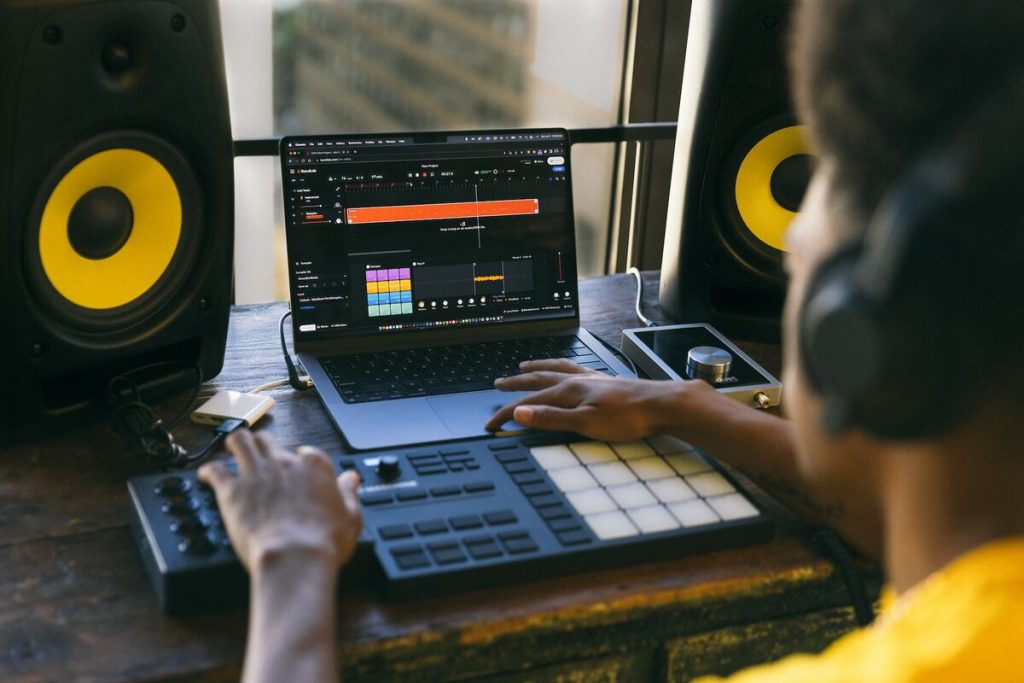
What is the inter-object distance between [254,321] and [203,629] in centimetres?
63

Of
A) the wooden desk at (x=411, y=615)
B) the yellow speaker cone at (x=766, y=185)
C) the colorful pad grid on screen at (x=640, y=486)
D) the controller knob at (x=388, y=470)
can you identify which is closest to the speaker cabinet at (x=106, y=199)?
the wooden desk at (x=411, y=615)

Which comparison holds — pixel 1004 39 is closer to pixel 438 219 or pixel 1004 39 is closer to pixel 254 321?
pixel 438 219

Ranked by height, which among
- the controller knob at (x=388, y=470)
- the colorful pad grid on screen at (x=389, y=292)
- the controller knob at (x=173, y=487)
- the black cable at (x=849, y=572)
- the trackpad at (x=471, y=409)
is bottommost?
the black cable at (x=849, y=572)

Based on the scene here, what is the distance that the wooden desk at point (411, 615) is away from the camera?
2.60ft

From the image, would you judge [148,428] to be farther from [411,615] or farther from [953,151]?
[953,151]

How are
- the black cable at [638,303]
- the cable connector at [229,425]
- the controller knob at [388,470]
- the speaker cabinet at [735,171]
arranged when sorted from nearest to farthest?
the controller knob at [388,470], the cable connector at [229,425], the speaker cabinet at [735,171], the black cable at [638,303]

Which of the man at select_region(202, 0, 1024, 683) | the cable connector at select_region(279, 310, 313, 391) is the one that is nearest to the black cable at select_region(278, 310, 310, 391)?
the cable connector at select_region(279, 310, 313, 391)

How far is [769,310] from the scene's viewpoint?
4.61 ft

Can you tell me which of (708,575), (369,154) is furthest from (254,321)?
(708,575)

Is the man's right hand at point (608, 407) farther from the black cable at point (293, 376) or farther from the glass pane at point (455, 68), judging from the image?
the glass pane at point (455, 68)

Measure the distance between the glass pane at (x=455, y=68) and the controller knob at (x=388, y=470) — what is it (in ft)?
2.47

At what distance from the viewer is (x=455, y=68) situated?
1803 mm

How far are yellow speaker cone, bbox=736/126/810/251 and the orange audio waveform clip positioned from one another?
0.27 metres

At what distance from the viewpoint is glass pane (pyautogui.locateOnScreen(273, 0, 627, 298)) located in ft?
5.49
